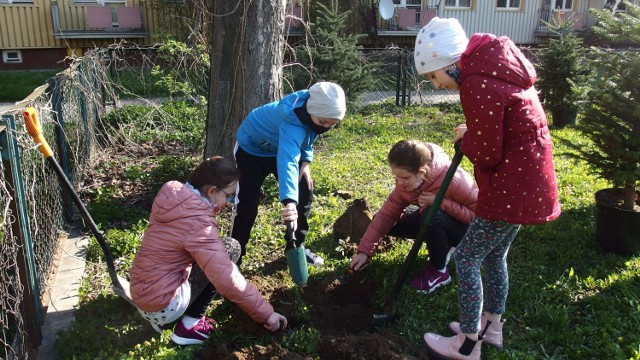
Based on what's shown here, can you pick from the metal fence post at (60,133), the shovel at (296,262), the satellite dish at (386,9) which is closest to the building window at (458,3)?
the satellite dish at (386,9)

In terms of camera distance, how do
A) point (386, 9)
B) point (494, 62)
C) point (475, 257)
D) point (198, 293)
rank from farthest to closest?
point (386, 9) < point (198, 293) < point (475, 257) < point (494, 62)

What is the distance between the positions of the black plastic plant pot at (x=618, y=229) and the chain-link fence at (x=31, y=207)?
393 centimetres

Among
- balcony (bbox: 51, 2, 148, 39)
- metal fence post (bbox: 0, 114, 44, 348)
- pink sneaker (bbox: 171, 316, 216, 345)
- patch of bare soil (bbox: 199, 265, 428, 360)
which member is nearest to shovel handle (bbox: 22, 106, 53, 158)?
metal fence post (bbox: 0, 114, 44, 348)

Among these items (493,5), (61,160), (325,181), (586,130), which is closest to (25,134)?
(61,160)

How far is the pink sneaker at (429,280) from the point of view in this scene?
359 cm

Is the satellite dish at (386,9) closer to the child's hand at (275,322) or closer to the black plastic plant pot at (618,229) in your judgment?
the black plastic plant pot at (618,229)

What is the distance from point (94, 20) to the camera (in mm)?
16281

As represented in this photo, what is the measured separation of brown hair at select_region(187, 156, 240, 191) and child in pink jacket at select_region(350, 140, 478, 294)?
3.48ft

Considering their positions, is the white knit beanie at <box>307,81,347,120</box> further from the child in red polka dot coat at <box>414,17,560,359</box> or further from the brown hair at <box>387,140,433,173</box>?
the child in red polka dot coat at <box>414,17,560,359</box>

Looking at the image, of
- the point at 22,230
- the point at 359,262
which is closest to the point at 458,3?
the point at 359,262

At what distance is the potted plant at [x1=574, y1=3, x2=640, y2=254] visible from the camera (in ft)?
13.3

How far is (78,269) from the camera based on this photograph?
4.03m

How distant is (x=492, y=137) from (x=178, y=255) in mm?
1629

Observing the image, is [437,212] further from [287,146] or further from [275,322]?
[275,322]
